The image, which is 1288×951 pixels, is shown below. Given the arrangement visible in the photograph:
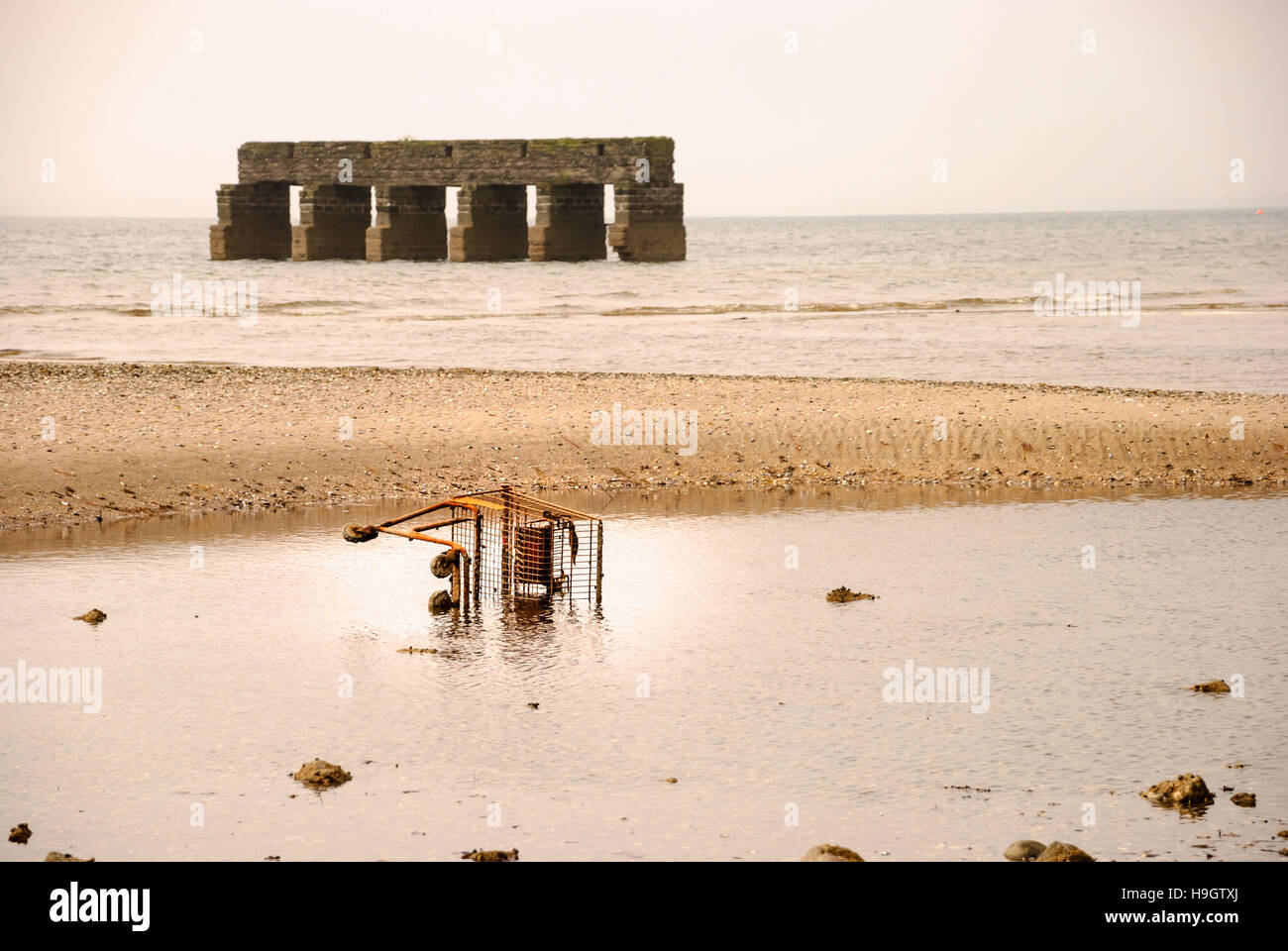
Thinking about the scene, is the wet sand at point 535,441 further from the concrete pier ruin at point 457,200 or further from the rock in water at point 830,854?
the concrete pier ruin at point 457,200

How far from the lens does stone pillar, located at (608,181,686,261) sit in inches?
2906

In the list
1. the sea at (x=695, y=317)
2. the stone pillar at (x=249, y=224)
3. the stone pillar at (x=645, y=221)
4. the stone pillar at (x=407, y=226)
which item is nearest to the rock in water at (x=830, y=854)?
the sea at (x=695, y=317)

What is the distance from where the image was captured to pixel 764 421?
2064cm

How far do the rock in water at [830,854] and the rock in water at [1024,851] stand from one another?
0.72 m

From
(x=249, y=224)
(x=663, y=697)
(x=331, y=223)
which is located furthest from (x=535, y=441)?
(x=249, y=224)

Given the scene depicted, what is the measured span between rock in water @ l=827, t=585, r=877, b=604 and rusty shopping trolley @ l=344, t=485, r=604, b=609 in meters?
1.95

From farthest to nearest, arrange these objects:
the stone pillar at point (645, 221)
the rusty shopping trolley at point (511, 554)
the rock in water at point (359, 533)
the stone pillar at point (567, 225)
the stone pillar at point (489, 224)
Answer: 1. the stone pillar at point (489, 224)
2. the stone pillar at point (567, 225)
3. the stone pillar at point (645, 221)
4. the rusty shopping trolley at point (511, 554)
5. the rock in water at point (359, 533)

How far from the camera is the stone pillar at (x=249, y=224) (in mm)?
84188

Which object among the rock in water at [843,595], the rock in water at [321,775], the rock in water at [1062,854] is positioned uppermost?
the rock in water at [843,595]

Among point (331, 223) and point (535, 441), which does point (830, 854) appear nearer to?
point (535, 441)

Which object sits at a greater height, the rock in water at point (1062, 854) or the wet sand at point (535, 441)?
the wet sand at point (535, 441)

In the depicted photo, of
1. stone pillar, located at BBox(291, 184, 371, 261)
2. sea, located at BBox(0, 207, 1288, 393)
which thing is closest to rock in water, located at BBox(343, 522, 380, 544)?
sea, located at BBox(0, 207, 1288, 393)

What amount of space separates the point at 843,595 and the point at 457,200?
69.7 meters

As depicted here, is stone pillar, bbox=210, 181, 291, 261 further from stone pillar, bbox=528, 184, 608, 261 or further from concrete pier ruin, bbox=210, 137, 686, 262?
stone pillar, bbox=528, 184, 608, 261
